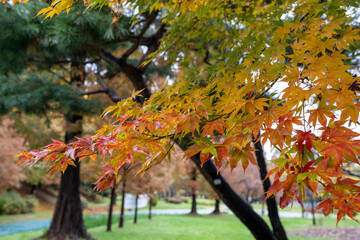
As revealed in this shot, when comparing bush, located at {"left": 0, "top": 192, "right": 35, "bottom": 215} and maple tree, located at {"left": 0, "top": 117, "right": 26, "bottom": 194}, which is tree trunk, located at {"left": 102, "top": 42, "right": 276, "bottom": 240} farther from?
bush, located at {"left": 0, "top": 192, "right": 35, "bottom": 215}

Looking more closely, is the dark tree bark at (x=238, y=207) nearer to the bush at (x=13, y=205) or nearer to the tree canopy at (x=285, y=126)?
the tree canopy at (x=285, y=126)

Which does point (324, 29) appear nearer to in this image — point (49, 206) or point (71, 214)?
point (71, 214)

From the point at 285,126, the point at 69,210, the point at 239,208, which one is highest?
the point at 285,126

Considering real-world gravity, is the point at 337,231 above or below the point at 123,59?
below

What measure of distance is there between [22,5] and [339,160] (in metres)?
5.82

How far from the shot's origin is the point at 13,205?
18.8 metres

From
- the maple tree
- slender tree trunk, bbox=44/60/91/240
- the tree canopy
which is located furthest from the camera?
the maple tree

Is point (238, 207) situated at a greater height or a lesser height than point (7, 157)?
lesser

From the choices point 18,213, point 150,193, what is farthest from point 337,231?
point 18,213

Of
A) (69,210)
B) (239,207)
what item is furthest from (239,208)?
(69,210)

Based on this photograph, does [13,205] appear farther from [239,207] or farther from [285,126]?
[285,126]

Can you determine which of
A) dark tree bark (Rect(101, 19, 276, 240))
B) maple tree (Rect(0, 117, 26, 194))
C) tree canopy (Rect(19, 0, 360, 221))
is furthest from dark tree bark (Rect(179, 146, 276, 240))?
maple tree (Rect(0, 117, 26, 194))

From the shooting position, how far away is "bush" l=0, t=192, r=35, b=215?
1831 cm

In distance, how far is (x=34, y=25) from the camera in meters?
5.08
